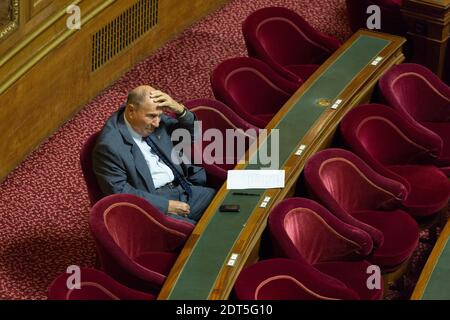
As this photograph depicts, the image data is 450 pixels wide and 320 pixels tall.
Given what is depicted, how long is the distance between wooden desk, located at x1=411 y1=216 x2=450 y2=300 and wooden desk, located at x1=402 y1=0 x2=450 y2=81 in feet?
5.54

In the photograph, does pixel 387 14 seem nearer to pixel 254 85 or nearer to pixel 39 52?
pixel 254 85

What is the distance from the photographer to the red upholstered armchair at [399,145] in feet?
20.0

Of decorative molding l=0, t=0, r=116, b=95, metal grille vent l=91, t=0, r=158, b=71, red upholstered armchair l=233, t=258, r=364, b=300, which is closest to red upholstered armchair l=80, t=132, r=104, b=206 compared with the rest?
decorative molding l=0, t=0, r=116, b=95

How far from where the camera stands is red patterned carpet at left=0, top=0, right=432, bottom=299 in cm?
605

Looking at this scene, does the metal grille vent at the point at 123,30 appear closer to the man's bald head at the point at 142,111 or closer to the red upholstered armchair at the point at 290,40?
the red upholstered armchair at the point at 290,40

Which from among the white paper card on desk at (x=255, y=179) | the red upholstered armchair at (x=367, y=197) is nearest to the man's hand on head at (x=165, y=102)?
the white paper card on desk at (x=255, y=179)

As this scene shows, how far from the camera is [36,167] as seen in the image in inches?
262

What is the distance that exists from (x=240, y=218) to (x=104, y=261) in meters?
→ 0.62

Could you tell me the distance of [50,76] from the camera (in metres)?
6.69

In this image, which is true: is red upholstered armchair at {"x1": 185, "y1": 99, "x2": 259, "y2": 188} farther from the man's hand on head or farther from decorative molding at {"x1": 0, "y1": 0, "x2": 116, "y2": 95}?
decorative molding at {"x1": 0, "y1": 0, "x2": 116, "y2": 95}

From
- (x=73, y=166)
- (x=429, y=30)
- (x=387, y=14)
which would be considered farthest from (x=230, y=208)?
(x=387, y=14)

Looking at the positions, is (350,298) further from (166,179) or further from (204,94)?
(204,94)

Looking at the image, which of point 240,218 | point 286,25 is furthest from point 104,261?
point 286,25

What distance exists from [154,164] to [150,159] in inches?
1.2
